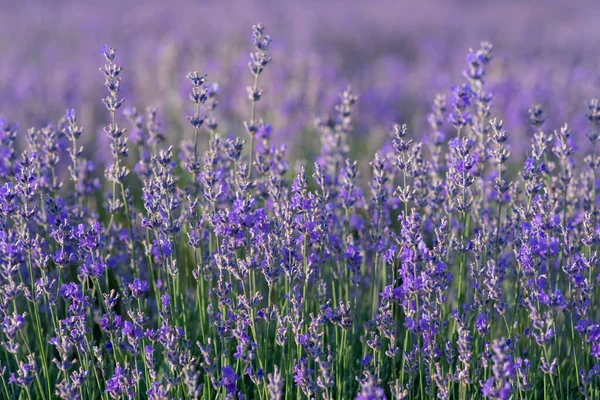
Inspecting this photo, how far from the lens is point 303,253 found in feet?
9.48

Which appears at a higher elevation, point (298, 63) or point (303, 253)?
point (298, 63)

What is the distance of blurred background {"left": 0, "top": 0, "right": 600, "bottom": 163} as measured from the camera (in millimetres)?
7227

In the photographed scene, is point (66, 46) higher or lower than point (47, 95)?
higher

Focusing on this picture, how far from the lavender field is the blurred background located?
0.29ft

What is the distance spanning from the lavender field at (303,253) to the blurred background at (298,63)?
0.09m

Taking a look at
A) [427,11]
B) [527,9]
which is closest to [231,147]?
[427,11]

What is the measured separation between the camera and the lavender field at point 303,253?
269 cm

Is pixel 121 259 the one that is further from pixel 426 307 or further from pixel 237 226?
pixel 426 307

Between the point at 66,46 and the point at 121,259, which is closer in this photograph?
the point at 121,259

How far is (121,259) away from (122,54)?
7983 millimetres

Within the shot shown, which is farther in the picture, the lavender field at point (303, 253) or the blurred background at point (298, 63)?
the blurred background at point (298, 63)

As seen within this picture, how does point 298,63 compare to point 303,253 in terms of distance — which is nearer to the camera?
point 303,253

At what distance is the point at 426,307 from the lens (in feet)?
8.89

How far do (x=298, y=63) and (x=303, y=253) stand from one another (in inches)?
214
